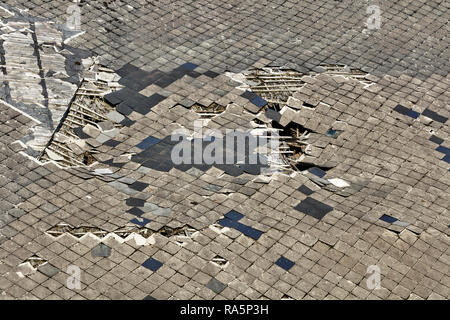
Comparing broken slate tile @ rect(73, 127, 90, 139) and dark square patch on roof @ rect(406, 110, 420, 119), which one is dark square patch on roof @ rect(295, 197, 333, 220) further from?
broken slate tile @ rect(73, 127, 90, 139)

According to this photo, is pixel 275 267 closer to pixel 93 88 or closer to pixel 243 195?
pixel 243 195

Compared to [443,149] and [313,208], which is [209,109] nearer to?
[313,208]

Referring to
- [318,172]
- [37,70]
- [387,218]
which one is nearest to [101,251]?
[318,172]

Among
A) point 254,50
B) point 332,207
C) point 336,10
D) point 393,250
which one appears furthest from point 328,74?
point 393,250

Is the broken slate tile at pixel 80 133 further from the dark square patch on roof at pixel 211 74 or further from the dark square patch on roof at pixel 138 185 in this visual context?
the dark square patch on roof at pixel 211 74

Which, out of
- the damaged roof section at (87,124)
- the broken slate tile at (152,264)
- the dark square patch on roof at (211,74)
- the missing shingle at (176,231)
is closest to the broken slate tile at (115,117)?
the damaged roof section at (87,124)

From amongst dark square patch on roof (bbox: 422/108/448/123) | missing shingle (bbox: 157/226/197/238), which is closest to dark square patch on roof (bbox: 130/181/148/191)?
missing shingle (bbox: 157/226/197/238)

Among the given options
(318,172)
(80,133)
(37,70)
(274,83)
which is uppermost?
(37,70)
